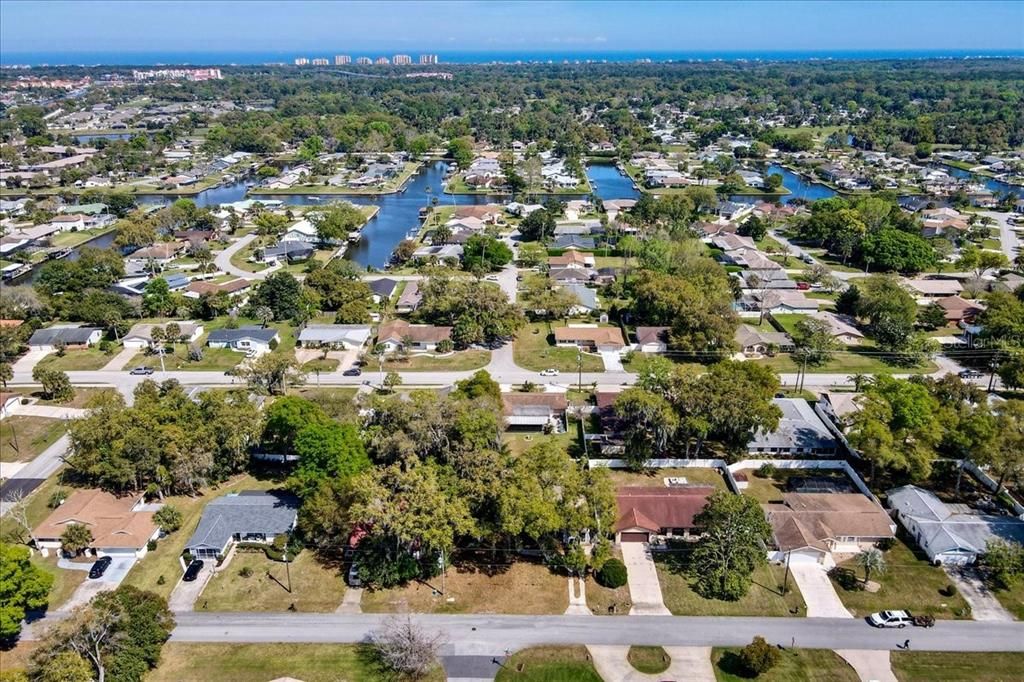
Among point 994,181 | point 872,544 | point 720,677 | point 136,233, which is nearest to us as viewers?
point 720,677

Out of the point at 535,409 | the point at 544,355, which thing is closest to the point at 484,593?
the point at 535,409

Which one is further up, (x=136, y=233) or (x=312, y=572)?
(x=136, y=233)

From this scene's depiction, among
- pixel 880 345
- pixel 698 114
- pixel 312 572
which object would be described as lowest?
pixel 312 572

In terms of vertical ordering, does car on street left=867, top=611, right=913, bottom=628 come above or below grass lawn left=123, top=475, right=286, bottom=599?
above

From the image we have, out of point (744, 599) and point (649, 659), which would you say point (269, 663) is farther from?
point (744, 599)

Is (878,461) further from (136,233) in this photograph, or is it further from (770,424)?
(136,233)

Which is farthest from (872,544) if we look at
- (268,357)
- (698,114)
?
(698,114)

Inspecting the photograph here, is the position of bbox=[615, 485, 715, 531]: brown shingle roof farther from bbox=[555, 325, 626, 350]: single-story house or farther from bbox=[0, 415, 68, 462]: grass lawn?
bbox=[0, 415, 68, 462]: grass lawn

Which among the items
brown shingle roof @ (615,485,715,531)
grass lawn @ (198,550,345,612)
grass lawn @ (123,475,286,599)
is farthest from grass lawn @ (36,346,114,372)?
brown shingle roof @ (615,485,715,531)
